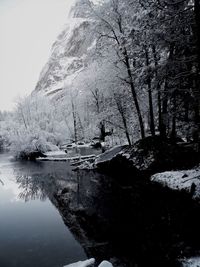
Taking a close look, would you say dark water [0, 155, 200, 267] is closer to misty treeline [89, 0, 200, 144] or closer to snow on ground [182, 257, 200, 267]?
snow on ground [182, 257, 200, 267]

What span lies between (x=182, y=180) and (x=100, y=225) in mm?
3769

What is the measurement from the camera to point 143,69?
9.23 meters

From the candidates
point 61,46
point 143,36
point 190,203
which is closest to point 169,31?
point 143,36

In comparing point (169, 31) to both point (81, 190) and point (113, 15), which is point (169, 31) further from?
point (81, 190)

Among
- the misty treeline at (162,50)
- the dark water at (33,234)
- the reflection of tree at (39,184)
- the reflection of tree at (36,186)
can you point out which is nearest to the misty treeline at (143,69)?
the misty treeline at (162,50)

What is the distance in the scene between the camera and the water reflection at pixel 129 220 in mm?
5871

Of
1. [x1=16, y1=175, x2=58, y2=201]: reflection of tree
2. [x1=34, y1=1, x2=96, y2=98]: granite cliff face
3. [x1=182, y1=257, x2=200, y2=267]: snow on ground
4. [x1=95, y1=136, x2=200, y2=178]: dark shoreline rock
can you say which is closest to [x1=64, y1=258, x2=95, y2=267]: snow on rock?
[x1=182, y1=257, x2=200, y2=267]: snow on ground

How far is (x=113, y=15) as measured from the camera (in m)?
13.7

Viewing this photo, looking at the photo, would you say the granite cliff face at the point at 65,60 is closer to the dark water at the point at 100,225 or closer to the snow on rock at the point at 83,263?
the dark water at the point at 100,225

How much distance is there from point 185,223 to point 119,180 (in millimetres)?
6685

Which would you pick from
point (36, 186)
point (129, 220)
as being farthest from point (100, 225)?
point (36, 186)

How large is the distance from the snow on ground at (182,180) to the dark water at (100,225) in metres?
0.31

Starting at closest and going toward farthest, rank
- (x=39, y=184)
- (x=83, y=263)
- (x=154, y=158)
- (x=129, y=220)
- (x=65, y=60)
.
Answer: (x=83, y=263)
(x=129, y=220)
(x=154, y=158)
(x=39, y=184)
(x=65, y=60)

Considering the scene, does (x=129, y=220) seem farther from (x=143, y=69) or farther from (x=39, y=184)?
(x=39, y=184)
